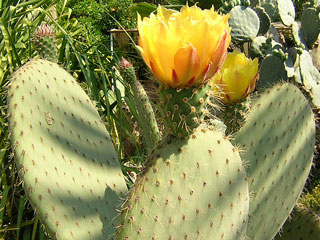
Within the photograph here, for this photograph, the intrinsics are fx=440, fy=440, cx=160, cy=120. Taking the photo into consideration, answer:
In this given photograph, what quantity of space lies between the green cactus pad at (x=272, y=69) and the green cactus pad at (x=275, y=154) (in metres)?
1.56

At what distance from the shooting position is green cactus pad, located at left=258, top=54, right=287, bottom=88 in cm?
303

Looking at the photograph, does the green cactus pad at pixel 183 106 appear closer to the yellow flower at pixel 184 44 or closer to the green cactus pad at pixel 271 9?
the yellow flower at pixel 184 44

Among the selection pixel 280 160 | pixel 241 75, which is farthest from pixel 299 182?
pixel 241 75

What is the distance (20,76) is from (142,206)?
51 centimetres

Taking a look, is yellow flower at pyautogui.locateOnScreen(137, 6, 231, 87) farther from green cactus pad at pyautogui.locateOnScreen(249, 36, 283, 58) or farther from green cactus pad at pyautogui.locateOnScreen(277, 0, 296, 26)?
green cactus pad at pyautogui.locateOnScreen(277, 0, 296, 26)

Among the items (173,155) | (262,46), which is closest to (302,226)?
(173,155)

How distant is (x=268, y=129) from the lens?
1429 millimetres

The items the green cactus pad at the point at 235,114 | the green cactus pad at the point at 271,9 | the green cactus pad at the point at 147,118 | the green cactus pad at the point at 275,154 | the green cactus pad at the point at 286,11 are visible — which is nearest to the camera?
the green cactus pad at the point at 235,114

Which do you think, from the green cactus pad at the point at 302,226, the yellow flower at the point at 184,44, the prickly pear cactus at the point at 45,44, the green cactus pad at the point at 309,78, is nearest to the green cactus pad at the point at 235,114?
the yellow flower at the point at 184,44

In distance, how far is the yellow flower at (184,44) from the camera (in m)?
0.85

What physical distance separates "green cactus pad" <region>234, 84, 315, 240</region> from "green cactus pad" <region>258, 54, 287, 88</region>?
156cm

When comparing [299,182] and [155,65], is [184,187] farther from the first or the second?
[299,182]

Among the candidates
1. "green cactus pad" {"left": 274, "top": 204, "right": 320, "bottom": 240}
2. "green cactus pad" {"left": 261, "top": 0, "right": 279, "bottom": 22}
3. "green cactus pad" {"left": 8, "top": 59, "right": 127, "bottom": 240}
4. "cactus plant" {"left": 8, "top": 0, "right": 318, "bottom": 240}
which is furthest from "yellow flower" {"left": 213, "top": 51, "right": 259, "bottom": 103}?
"green cactus pad" {"left": 261, "top": 0, "right": 279, "bottom": 22}

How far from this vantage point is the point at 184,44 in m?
0.85
